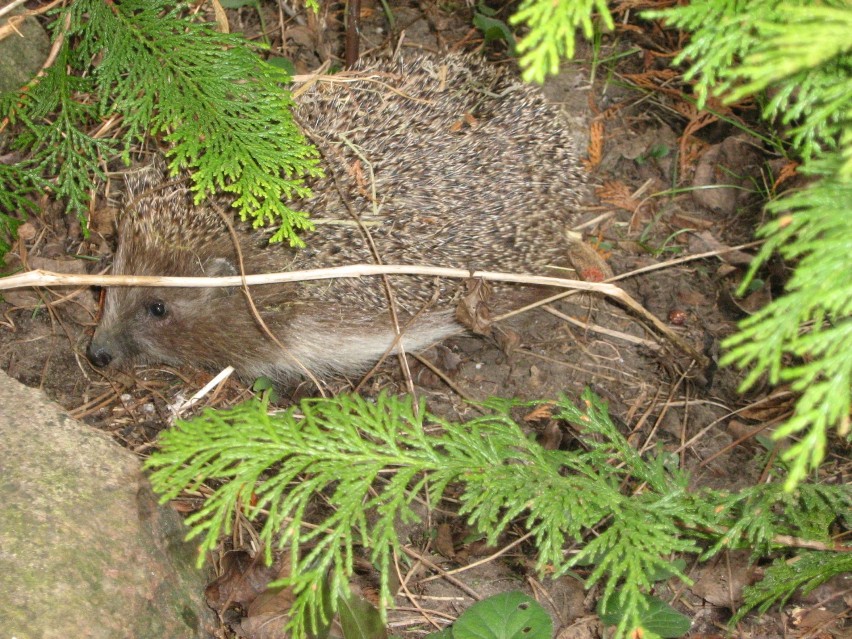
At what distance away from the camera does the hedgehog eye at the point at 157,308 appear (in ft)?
14.0

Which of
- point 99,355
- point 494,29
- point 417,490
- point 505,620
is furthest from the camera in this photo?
point 494,29

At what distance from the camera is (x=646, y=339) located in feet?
13.9

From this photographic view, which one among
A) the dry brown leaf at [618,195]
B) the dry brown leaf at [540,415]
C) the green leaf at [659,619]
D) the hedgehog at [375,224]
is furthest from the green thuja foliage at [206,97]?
the dry brown leaf at [618,195]

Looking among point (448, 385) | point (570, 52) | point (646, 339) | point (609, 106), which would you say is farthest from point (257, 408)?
point (609, 106)

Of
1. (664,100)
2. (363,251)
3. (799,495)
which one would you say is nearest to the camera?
(799,495)

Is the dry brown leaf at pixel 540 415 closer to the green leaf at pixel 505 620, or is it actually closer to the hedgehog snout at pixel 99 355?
the green leaf at pixel 505 620

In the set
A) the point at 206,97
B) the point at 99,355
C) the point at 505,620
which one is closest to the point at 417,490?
the point at 505,620

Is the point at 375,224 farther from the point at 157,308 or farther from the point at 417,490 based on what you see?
the point at 417,490

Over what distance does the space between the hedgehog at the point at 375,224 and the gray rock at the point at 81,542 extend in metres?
1.11

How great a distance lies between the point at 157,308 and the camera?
14.1 ft

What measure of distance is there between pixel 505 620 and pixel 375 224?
1877 mm

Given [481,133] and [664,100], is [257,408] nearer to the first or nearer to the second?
[481,133]

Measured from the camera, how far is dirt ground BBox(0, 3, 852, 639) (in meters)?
3.31

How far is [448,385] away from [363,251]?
32.5 inches
